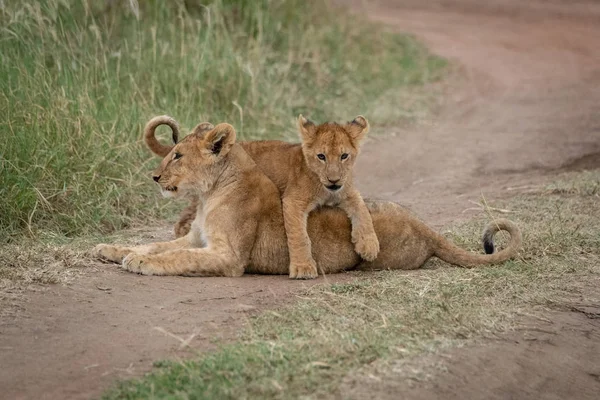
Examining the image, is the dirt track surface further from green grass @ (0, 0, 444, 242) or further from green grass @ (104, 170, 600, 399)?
green grass @ (0, 0, 444, 242)

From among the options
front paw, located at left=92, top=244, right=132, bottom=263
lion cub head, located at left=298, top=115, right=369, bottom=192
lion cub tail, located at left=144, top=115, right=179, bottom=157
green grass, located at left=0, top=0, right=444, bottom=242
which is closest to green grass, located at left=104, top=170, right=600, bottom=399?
lion cub head, located at left=298, top=115, right=369, bottom=192

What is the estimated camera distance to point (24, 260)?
5.55 m

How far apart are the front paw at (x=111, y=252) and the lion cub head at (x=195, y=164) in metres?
0.40

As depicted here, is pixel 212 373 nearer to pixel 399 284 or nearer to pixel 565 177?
pixel 399 284

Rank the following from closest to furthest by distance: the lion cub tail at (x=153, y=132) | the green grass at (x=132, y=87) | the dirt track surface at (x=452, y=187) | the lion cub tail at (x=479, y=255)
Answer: the dirt track surface at (x=452, y=187)
the lion cub tail at (x=479, y=255)
the lion cub tail at (x=153, y=132)
the green grass at (x=132, y=87)

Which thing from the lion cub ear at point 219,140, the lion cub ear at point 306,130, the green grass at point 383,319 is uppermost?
the lion cub ear at point 306,130

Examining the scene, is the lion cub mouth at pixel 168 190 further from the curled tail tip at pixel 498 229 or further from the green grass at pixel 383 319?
the curled tail tip at pixel 498 229

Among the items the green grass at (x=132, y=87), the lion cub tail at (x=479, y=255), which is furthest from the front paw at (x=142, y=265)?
the lion cub tail at (x=479, y=255)

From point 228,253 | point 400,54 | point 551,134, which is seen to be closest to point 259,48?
point 551,134

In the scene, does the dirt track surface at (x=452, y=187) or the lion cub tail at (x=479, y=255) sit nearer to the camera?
the dirt track surface at (x=452, y=187)

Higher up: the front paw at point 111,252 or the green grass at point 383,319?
the front paw at point 111,252

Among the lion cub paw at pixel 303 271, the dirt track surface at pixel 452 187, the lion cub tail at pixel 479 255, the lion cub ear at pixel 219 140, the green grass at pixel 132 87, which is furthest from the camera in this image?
the green grass at pixel 132 87

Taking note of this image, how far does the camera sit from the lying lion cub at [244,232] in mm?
5598

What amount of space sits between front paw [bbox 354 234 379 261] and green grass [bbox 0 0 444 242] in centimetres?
195
